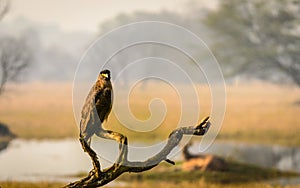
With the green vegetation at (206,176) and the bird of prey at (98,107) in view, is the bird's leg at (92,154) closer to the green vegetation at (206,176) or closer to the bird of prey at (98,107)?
the bird of prey at (98,107)

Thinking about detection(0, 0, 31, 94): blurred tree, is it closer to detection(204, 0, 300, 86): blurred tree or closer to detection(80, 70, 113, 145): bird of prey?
detection(204, 0, 300, 86): blurred tree

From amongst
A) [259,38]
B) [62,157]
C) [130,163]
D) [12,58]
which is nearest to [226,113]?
[259,38]

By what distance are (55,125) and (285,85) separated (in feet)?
21.0

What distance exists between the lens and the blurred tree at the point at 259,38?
1677 centimetres

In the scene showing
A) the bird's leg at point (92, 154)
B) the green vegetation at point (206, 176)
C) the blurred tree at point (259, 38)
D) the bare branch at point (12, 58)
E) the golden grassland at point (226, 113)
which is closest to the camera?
the bird's leg at point (92, 154)

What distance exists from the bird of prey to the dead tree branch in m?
0.07

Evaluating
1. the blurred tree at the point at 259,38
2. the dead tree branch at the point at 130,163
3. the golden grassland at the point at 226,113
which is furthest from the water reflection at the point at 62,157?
the dead tree branch at the point at 130,163

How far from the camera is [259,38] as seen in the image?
17.2 meters

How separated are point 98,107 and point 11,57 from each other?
12763 millimetres

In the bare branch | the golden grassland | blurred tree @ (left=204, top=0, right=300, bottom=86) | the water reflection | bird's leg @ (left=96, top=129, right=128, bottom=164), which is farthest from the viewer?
blurred tree @ (left=204, top=0, right=300, bottom=86)

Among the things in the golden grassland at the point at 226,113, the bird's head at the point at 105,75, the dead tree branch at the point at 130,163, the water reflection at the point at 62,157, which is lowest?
the dead tree branch at the point at 130,163

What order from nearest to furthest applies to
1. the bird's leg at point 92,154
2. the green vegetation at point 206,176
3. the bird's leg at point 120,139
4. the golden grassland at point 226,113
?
the bird's leg at point 120,139, the bird's leg at point 92,154, the green vegetation at point 206,176, the golden grassland at point 226,113

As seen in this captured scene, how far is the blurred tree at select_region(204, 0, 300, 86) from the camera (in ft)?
55.0

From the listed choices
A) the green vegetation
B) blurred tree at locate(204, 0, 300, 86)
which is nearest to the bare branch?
the green vegetation
